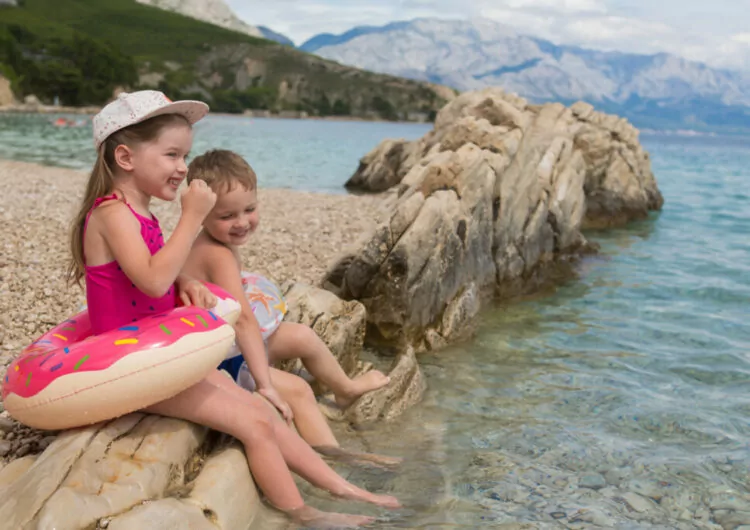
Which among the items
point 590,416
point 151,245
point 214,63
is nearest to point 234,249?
point 151,245

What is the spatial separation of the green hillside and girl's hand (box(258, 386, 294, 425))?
359ft

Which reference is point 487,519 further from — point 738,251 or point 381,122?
point 381,122

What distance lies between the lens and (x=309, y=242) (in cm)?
1206

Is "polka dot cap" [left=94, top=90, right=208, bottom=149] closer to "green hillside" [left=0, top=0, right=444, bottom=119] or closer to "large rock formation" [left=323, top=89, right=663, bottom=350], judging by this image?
"large rock formation" [left=323, top=89, right=663, bottom=350]

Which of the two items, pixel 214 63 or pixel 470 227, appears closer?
pixel 470 227

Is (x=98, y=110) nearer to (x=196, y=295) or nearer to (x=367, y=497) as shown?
(x=196, y=295)

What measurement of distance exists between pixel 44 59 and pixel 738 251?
356 ft

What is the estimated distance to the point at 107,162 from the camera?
3.98 metres

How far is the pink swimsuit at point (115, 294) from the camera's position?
12.8 feet

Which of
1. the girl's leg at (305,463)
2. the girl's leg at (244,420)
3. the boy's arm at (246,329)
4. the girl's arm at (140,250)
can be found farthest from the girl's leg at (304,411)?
the girl's arm at (140,250)

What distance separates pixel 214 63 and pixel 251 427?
154m

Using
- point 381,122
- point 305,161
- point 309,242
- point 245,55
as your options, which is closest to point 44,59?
point 245,55

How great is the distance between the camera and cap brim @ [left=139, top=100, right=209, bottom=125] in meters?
3.88

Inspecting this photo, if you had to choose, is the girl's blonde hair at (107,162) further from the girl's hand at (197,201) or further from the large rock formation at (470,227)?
the large rock formation at (470,227)
